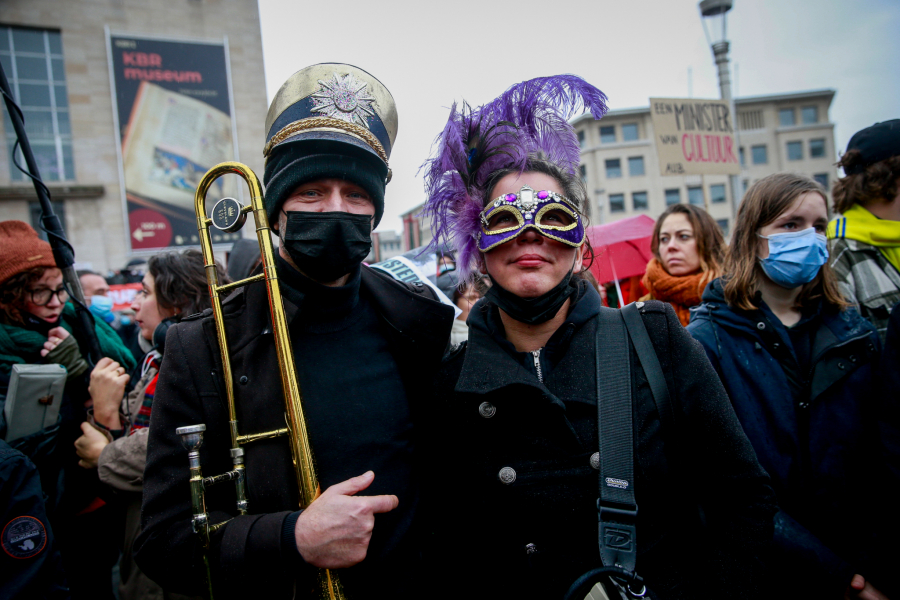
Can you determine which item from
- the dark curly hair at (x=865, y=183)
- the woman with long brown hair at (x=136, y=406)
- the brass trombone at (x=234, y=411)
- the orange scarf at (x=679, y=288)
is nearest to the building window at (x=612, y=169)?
the orange scarf at (x=679, y=288)

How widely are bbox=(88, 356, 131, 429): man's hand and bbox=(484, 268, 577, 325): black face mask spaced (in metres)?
2.21

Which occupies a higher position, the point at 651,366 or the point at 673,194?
the point at 673,194

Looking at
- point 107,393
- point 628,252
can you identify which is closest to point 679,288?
point 628,252

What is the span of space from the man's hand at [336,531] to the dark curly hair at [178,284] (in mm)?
1997

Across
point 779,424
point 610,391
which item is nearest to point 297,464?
point 610,391

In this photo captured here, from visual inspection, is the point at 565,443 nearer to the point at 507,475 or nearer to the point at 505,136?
the point at 507,475

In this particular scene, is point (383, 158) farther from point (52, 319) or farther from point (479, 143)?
point (52, 319)

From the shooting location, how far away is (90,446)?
2592 mm

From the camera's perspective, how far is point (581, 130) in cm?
4759

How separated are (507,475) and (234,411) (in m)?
0.93

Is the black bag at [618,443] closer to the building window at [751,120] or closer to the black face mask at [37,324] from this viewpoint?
the black face mask at [37,324]

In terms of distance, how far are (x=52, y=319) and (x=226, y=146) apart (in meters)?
15.9

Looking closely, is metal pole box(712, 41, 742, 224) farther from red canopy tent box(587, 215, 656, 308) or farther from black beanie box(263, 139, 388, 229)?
black beanie box(263, 139, 388, 229)

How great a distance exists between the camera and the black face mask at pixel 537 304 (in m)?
1.76
